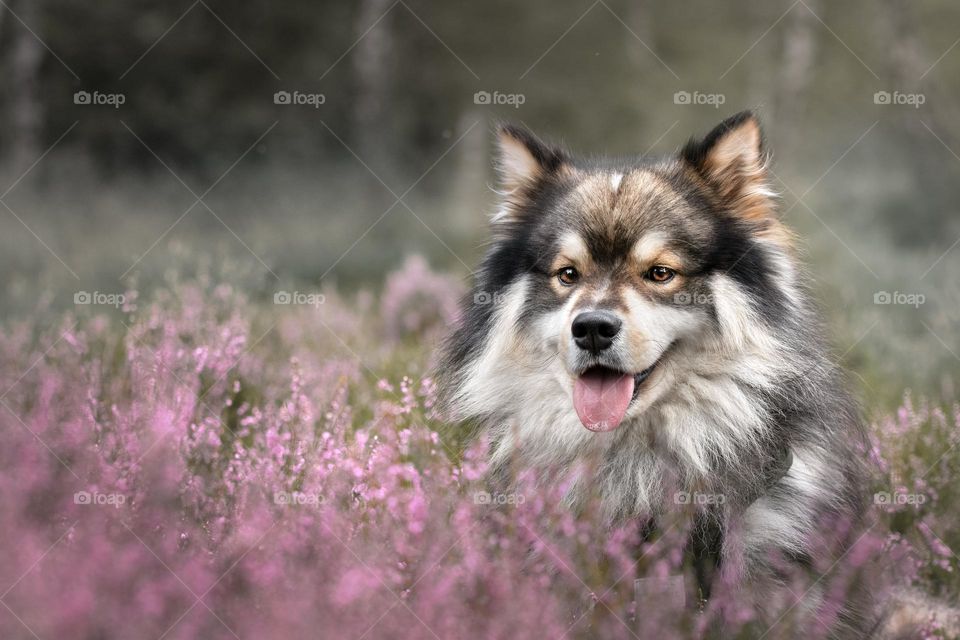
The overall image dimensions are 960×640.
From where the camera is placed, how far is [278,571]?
266 centimetres

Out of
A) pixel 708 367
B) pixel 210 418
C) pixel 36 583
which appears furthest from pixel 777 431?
pixel 36 583

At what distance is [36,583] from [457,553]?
128 cm

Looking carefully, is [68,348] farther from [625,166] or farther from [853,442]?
[853,442]

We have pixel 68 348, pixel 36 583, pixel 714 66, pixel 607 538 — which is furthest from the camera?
pixel 714 66

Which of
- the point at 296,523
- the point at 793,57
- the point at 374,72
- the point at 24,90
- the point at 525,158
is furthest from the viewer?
the point at 793,57

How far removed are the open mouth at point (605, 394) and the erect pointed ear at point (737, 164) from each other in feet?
2.77

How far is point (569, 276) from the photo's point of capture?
3992 mm

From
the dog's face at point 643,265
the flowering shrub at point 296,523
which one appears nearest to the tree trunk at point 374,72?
the flowering shrub at point 296,523

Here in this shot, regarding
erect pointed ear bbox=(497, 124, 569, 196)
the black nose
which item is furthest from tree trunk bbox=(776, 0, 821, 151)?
the black nose

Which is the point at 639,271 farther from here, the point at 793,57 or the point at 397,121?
the point at 397,121

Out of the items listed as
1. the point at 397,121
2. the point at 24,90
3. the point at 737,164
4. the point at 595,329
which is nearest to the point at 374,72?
the point at 24,90

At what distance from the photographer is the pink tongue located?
3775 mm

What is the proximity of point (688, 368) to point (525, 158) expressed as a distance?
1237 mm

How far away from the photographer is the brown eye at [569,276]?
13.1ft
